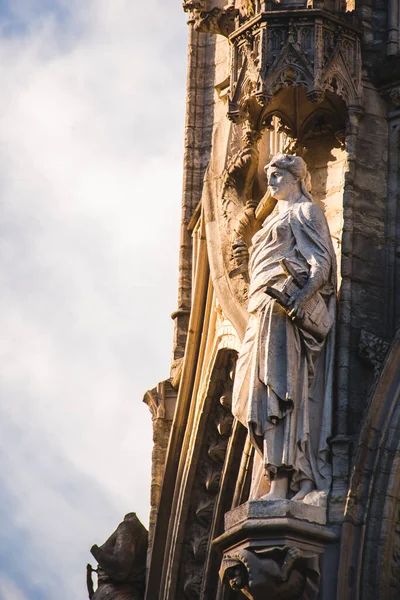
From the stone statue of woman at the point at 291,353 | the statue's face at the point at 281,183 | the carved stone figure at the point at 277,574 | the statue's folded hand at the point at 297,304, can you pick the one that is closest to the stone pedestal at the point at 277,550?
the carved stone figure at the point at 277,574

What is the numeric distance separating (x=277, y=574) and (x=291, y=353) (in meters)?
1.65

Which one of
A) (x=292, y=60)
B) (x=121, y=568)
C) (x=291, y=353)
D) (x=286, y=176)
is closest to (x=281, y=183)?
(x=286, y=176)

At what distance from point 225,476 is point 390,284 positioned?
212cm

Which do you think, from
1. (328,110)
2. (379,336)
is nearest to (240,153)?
(328,110)

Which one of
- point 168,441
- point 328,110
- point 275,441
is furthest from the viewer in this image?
point 168,441

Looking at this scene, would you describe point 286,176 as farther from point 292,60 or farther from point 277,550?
point 277,550

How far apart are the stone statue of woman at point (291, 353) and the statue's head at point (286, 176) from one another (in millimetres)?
157

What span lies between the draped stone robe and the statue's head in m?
0.18

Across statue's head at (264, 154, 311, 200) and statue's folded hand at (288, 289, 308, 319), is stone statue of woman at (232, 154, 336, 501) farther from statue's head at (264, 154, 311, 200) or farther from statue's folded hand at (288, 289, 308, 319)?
statue's head at (264, 154, 311, 200)

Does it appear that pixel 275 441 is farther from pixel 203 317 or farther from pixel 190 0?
pixel 190 0

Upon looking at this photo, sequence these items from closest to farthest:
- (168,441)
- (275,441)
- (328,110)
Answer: (275,441) → (328,110) → (168,441)

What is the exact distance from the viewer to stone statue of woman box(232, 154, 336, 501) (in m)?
19.6

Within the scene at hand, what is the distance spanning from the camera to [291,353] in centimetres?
1973

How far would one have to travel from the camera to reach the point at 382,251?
20703 mm
